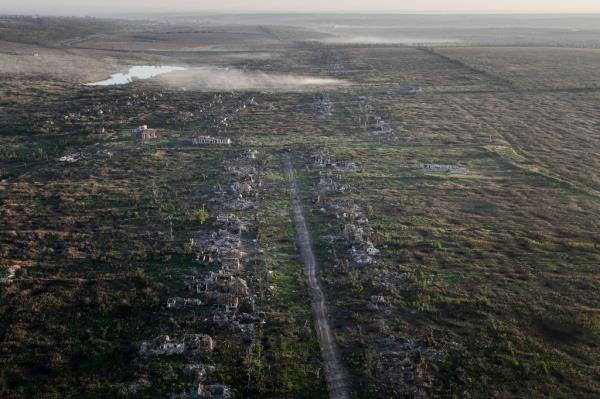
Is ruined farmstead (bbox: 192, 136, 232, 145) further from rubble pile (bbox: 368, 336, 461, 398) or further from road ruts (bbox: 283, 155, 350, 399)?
rubble pile (bbox: 368, 336, 461, 398)

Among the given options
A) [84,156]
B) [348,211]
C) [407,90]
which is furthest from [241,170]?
[407,90]

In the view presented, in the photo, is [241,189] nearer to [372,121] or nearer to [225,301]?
[225,301]

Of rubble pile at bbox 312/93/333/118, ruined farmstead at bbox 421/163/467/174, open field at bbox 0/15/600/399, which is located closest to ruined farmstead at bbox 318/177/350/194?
open field at bbox 0/15/600/399

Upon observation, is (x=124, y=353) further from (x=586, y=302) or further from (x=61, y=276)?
(x=586, y=302)

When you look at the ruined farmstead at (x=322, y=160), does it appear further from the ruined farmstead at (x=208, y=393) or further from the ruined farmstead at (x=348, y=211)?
the ruined farmstead at (x=208, y=393)

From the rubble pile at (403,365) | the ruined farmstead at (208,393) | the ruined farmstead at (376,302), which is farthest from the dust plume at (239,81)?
the ruined farmstead at (208,393)

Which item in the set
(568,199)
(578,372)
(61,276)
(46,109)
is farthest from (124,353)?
(46,109)

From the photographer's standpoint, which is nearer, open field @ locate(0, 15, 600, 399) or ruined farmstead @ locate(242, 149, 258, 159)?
open field @ locate(0, 15, 600, 399)
